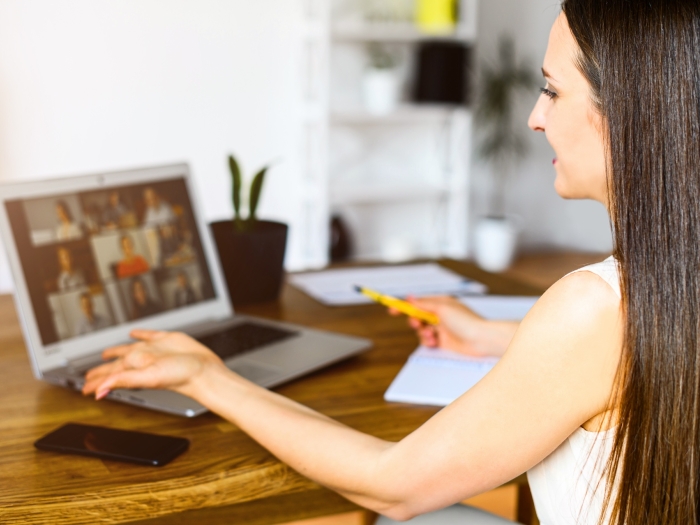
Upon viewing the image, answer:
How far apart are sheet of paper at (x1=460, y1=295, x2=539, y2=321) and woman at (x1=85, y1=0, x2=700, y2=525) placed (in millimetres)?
633

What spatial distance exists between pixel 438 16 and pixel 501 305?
277cm

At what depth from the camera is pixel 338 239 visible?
3.96m

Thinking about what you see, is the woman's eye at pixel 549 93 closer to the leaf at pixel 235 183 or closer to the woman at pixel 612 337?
the woman at pixel 612 337

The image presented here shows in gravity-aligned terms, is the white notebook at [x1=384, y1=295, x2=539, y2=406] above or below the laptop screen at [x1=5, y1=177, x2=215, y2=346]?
below

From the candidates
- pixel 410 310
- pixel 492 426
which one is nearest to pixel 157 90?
pixel 410 310

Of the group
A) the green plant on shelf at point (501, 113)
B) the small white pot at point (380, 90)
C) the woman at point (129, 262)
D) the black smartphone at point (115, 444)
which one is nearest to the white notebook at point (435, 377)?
the black smartphone at point (115, 444)

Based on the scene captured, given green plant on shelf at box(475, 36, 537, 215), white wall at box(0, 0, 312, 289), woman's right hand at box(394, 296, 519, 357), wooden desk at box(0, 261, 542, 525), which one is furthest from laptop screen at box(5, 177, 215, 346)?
green plant on shelf at box(475, 36, 537, 215)

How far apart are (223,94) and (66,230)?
2.69 meters

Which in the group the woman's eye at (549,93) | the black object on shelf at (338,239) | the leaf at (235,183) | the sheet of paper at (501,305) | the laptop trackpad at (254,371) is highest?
the woman's eye at (549,93)

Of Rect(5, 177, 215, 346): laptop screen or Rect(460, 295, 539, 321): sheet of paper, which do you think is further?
Rect(460, 295, 539, 321): sheet of paper

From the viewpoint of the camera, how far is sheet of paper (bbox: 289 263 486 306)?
61.2 inches

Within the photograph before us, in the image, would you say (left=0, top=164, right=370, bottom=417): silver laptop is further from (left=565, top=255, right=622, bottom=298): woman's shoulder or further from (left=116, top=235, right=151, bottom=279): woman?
(left=565, top=255, right=622, bottom=298): woman's shoulder

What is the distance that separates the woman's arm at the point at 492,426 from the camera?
703 millimetres

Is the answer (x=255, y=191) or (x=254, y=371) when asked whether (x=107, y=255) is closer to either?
(x=254, y=371)
